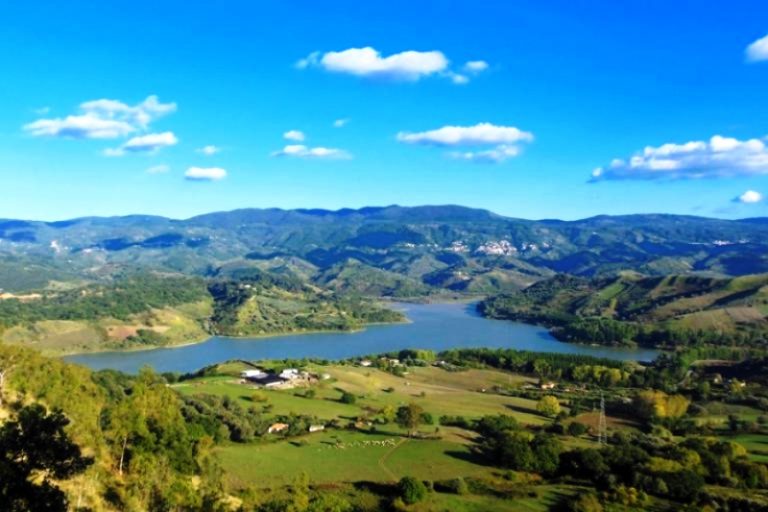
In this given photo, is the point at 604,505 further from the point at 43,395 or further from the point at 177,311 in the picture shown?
the point at 177,311

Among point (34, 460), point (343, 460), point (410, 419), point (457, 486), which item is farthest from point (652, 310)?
point (34, 460)

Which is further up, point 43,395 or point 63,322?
point 43,395

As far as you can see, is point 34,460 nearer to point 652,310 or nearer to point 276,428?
point 276,428

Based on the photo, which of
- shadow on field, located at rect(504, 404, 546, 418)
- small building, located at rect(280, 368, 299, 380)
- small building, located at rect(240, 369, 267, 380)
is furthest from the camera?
small building, located at rect(240, 369, 267, 380)

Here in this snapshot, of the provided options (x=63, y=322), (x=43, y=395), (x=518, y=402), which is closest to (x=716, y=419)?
(x=518, y=402)

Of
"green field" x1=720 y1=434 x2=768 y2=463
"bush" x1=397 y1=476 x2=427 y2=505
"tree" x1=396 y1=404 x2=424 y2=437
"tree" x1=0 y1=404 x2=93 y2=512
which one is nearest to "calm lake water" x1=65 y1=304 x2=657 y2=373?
"tree" x1=396 y1=404 x2=424 y2=437

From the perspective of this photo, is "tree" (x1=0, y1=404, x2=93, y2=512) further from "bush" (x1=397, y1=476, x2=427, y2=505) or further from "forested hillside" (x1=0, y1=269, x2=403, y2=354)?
"forested hillside" (x1=0, y1=269, x2=403, y2=354)
